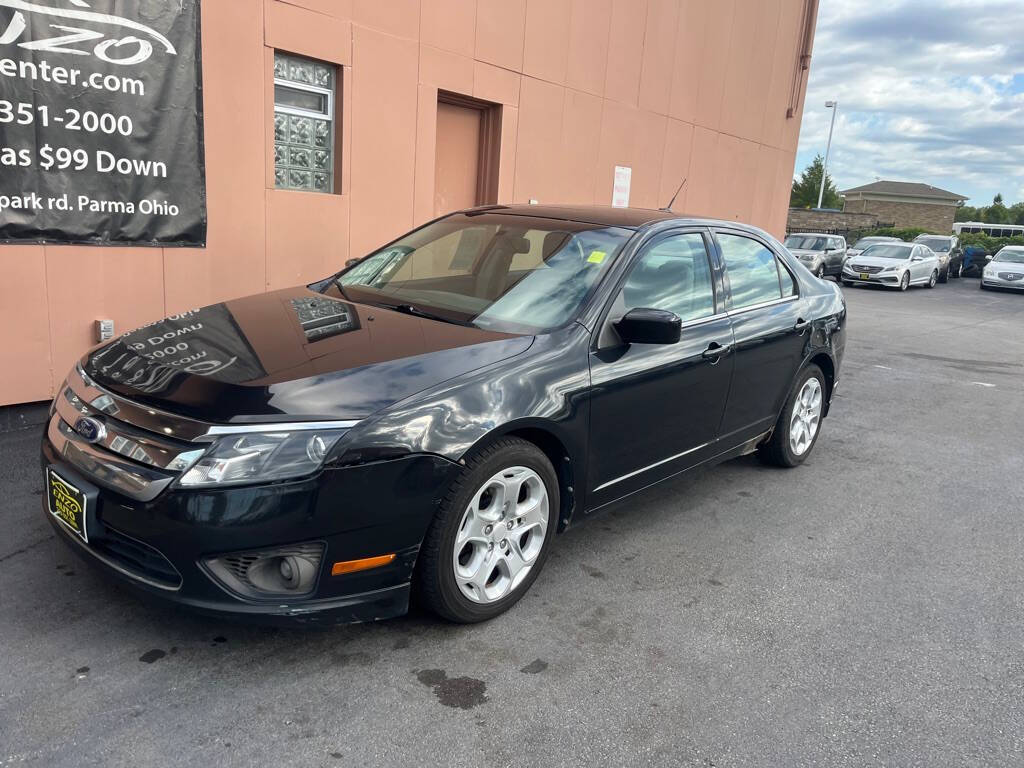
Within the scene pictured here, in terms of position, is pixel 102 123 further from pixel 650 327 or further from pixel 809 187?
pixel 809 187

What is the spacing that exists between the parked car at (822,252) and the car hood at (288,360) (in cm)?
2453

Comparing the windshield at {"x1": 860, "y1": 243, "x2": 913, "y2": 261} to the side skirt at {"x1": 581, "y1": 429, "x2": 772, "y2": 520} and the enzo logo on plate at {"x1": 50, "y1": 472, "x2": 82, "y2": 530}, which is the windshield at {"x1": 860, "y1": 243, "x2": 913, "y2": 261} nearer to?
the side skirt at {"x1": 581, "y1": 429, "x2": 772, "y2": 520}

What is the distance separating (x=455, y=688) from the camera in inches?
107

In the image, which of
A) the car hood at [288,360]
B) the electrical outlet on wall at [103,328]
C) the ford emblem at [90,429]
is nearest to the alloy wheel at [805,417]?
the car hood at [288,360]

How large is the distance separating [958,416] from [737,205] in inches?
300

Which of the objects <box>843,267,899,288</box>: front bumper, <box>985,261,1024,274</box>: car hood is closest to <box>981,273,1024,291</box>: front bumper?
<box>985,261,1024,274</box>: car hood

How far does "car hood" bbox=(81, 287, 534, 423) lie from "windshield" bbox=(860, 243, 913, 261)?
2484cm

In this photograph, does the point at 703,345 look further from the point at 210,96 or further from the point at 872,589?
the point at 210,96

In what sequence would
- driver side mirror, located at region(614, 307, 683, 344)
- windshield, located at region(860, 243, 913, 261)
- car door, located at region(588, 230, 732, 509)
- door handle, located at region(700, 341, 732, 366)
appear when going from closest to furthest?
driver side mirror, located at region(614, 307, 683, 344) → car door, located at region(588, 230, 732, 509) → door handle, located at region(700, 341, 732, 366) → windshield, located at region(860, 243, 913, 261)

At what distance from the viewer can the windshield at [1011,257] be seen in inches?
1023

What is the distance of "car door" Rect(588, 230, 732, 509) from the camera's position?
349 cm

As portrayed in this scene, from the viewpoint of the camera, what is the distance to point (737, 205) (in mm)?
14141

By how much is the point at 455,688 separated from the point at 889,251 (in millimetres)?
26202

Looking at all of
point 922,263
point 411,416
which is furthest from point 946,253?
point 411,416
